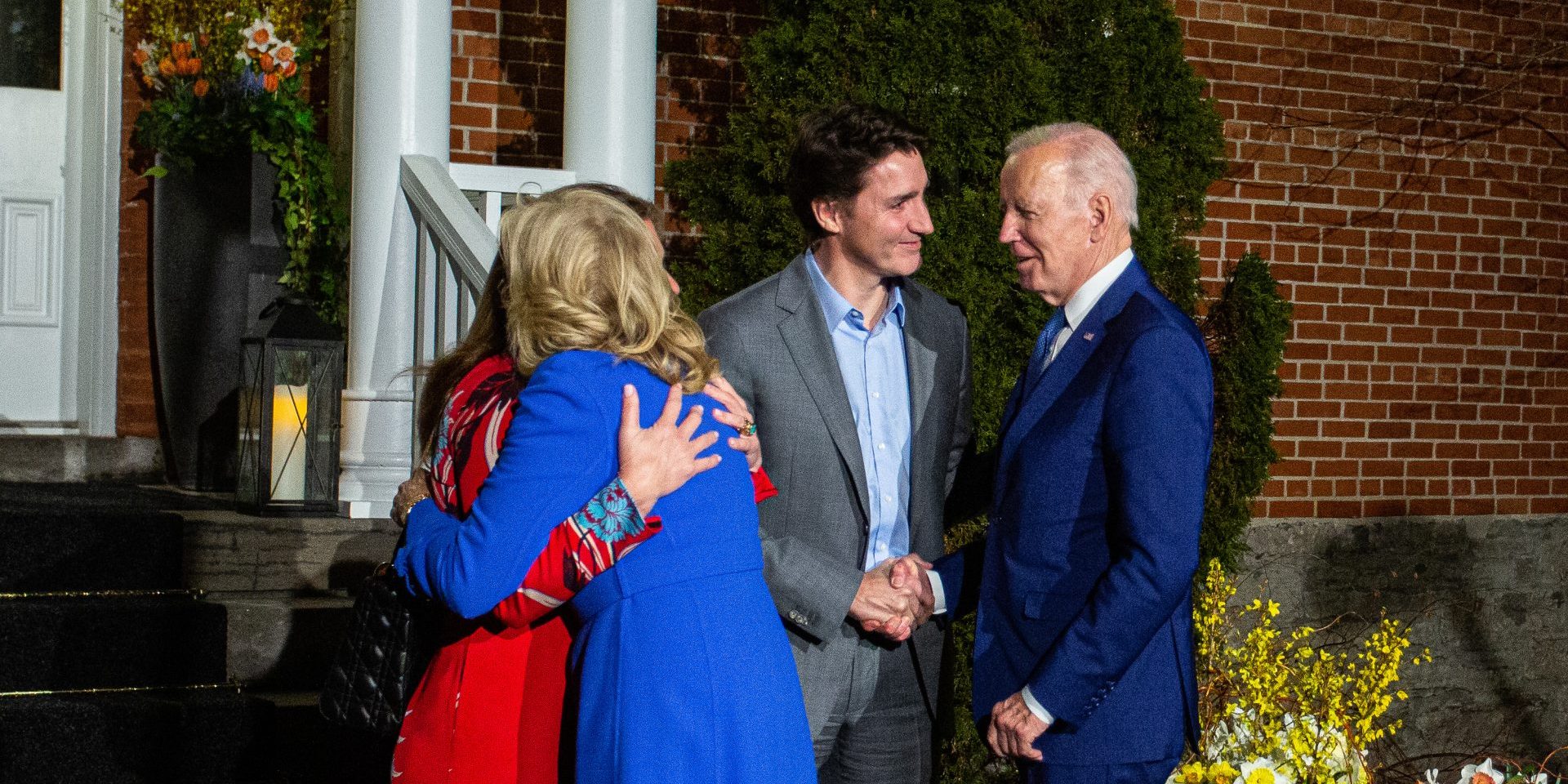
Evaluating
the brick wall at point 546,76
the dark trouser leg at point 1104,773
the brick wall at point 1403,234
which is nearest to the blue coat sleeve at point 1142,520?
the dark trouser leg at point 1104,773

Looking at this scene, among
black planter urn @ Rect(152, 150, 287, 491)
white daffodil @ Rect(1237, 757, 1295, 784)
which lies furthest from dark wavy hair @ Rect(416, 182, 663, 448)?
black planter urn @ Rect(152, 150, 287, 491)

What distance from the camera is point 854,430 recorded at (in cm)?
254

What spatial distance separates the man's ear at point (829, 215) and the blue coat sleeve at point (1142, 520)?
30.3 inches

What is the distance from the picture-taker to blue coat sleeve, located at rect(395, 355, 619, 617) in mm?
1712

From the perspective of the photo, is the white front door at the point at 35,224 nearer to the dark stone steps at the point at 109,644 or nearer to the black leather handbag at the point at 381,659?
the dark stone steps at the point at 109,644

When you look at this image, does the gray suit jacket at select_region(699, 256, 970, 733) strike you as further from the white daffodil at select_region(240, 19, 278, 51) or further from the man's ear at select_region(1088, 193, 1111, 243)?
the white daffodil at select_region(240, 19, 278, 51)

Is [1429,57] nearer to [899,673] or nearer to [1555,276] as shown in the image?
[1555,276]

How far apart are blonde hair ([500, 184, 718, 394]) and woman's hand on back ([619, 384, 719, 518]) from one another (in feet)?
0.23

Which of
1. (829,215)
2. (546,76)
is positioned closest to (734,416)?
(829,215)

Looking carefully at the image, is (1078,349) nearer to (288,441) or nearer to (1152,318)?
(1152,318)

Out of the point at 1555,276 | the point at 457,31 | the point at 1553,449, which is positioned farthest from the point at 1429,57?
the point at 457,31

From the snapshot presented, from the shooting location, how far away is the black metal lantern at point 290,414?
407cm

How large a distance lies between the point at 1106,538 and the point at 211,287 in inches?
154

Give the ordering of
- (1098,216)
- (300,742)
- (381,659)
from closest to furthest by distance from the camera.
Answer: (381,659) < (1098,216) < (300,742)
